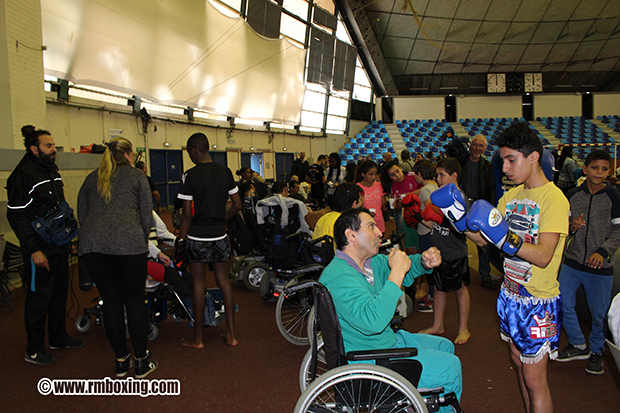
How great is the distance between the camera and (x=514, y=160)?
1.75m

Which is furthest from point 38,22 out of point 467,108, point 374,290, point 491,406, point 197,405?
point 467,108

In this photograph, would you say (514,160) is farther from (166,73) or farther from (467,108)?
(467,108)

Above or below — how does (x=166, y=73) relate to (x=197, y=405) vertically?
above

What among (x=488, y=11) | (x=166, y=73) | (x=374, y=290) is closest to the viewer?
(x=374, y=290)

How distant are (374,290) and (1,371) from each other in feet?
9.54

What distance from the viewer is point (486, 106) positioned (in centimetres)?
2548

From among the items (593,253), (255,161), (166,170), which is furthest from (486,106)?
(593,253)

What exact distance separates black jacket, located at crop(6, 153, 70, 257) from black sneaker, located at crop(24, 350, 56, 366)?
789 mm

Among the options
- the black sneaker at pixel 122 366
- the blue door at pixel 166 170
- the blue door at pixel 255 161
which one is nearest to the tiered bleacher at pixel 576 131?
the blue door at pixel 255 161

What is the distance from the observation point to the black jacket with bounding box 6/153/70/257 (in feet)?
9.10

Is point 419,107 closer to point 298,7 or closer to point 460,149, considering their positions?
point 298,7

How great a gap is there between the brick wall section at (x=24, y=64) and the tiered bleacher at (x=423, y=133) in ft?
64.0

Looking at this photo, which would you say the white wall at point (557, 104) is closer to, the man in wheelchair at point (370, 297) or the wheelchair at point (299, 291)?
the wheelchair at point (299, 291)

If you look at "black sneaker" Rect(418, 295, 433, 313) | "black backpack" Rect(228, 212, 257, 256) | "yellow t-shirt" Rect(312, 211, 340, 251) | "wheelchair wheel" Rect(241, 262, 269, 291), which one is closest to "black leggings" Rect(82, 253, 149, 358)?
"yellow t-shirt" Rect(312, 211, 340, 251)
